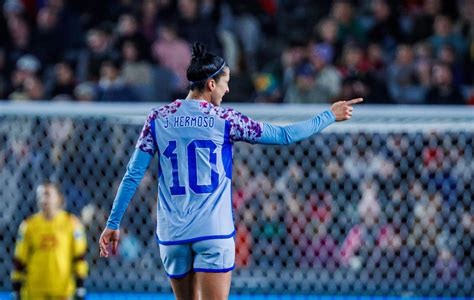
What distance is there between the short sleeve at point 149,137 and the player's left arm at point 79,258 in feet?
11.8

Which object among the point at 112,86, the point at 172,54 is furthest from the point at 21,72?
the point at 172,54

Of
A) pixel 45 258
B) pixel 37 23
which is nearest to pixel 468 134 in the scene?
pixel 45 258

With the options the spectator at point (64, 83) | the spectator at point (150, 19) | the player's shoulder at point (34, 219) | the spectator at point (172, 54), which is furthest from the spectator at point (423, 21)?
the player's shoulder at point (34, 219)

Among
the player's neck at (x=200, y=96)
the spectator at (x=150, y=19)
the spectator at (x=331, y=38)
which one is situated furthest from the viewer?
the spectator at (x=150, y=19)

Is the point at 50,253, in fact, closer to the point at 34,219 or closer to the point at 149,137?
the point at 34,219

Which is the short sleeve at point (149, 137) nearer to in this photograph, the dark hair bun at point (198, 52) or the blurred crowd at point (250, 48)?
the dark hair bun at point (198, 52)

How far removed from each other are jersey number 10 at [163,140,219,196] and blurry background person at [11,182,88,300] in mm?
3799

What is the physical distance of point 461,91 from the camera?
11289 millimetres

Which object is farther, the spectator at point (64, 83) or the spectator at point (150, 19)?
the spectator at point (150, 19)

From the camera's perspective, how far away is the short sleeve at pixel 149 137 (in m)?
5.30

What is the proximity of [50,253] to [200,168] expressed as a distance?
414 centimetres

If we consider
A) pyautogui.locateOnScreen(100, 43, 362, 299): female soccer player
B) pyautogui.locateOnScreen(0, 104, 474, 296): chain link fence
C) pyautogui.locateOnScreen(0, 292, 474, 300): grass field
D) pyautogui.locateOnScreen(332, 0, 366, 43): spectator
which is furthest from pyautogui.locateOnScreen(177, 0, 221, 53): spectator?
pyautogui.locateOnScreen(100, 43, 362, 299): female soccer player

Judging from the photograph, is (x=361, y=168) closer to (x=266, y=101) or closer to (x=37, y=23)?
(x=266, y=101)

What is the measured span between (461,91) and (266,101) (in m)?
2.04
